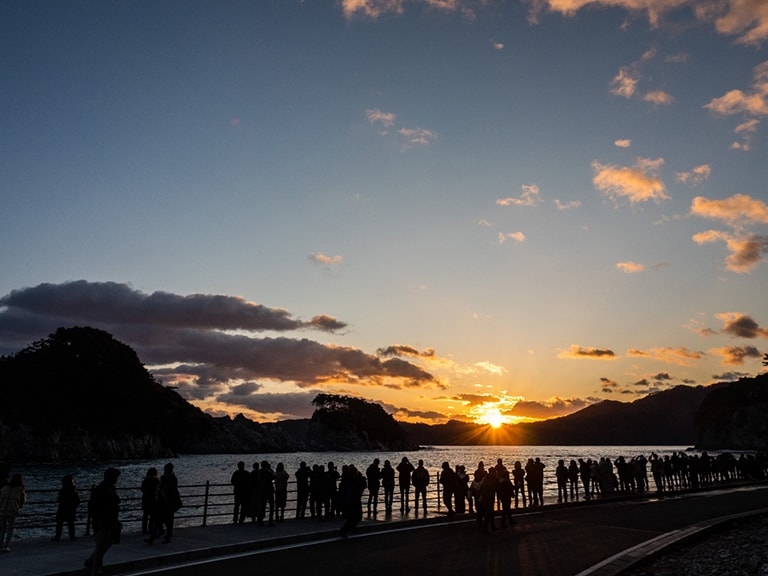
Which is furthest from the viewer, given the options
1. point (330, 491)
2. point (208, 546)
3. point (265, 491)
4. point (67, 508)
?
point (330, 491)

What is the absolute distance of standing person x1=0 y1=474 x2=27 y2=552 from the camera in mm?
13781

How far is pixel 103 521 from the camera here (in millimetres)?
11305

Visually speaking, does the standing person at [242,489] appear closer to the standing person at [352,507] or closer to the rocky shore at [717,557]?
the standing person at [352,507]

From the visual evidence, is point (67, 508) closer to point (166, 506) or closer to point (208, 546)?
point (166, 506)

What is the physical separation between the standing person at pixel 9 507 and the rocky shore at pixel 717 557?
12.9 m

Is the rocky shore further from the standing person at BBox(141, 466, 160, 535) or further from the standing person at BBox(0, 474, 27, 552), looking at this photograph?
the standing person at BBox(0, 474, 27, 552)

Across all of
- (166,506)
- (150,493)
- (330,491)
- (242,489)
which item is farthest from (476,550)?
(150,493)

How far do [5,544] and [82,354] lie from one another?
175545mm

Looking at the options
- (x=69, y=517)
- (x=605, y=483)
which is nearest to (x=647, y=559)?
(x=69, y=517)

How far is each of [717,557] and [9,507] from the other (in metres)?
16.1

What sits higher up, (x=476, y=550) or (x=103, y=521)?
(x=103, y=521)

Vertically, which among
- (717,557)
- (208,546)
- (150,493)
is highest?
(150,493)

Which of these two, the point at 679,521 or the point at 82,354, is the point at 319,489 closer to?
the point at 679,521

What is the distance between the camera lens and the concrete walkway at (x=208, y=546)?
1202 cm
